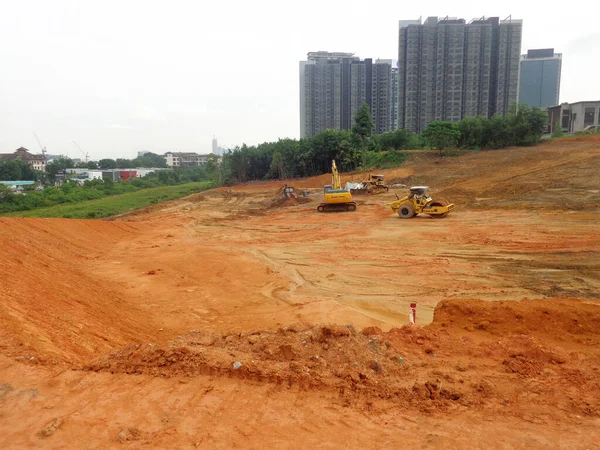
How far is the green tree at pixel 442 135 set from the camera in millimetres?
40375

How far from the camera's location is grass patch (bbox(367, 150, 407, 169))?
4312 cm

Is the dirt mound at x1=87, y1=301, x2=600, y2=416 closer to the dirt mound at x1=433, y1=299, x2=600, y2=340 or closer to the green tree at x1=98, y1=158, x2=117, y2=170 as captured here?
the dirt mound at x1=433, y1=299, x2=600, y2=340

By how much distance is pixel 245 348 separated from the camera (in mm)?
5629

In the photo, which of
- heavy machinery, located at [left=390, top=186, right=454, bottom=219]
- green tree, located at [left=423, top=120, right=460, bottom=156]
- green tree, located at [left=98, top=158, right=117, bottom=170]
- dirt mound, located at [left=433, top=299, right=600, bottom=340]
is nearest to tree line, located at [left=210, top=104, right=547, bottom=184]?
green tree, located at [left=423, top=120, right=460, bottom=156]

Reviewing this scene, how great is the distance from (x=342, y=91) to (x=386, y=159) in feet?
110

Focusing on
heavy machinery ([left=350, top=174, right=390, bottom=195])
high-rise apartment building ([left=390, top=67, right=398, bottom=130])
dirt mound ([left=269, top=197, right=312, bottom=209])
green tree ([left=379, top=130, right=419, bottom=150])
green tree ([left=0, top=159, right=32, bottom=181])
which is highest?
high-rise apartment building ([left=390, top=67, right=398, bottom=130])

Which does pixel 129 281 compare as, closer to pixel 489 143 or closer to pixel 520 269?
pixel 520 269

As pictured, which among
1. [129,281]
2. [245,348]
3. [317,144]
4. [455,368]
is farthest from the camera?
[317,144]

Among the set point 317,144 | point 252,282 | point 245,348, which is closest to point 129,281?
point 252,282

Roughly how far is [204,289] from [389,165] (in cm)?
3451

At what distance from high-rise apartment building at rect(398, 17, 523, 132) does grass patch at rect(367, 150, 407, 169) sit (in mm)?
20743

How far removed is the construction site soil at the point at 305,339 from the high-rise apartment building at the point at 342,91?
196 feet

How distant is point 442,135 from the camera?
40.4m

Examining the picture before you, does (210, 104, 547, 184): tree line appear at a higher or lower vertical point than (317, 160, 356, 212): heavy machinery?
higher
